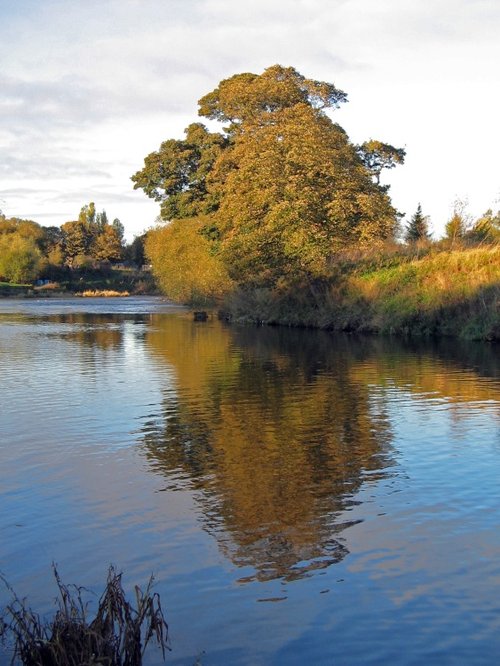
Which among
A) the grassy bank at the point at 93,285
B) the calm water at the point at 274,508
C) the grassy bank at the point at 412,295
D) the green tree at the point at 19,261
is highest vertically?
the green tree at the point at 19,261

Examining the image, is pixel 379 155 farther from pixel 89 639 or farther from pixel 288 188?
pixel 89 639

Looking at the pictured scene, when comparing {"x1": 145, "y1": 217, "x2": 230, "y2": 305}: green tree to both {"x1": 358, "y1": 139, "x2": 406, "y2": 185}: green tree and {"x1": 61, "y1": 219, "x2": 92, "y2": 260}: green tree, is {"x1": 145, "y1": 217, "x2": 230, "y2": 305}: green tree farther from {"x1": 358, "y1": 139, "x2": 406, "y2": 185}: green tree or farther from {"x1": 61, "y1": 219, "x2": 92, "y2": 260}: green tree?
{"x1": 61, "y1": 219, "x2": 92, "y2": 260}: green tree

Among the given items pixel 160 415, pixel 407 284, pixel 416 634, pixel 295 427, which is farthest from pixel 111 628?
pixel 407 284

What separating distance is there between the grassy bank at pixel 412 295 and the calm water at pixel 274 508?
11.9 meters

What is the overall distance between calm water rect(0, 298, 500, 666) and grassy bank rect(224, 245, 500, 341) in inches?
468

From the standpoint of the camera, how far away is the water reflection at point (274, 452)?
9094 mm

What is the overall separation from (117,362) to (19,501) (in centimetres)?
1697

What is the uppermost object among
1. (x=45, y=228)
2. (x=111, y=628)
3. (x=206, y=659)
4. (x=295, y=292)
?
(x=45, y=228)

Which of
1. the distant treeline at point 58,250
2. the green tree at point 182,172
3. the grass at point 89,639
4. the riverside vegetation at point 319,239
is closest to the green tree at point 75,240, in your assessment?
the distant treeline at point 58,250

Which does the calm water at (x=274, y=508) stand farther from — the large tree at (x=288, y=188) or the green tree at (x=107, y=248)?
the green tree at (x=107, y=248)

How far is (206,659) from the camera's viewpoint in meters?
6.43

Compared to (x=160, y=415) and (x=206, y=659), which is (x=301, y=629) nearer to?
(x=206, y=659)

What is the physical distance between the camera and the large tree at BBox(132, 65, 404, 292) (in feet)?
132

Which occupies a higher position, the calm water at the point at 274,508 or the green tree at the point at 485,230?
the green tree at the point at 485,230
